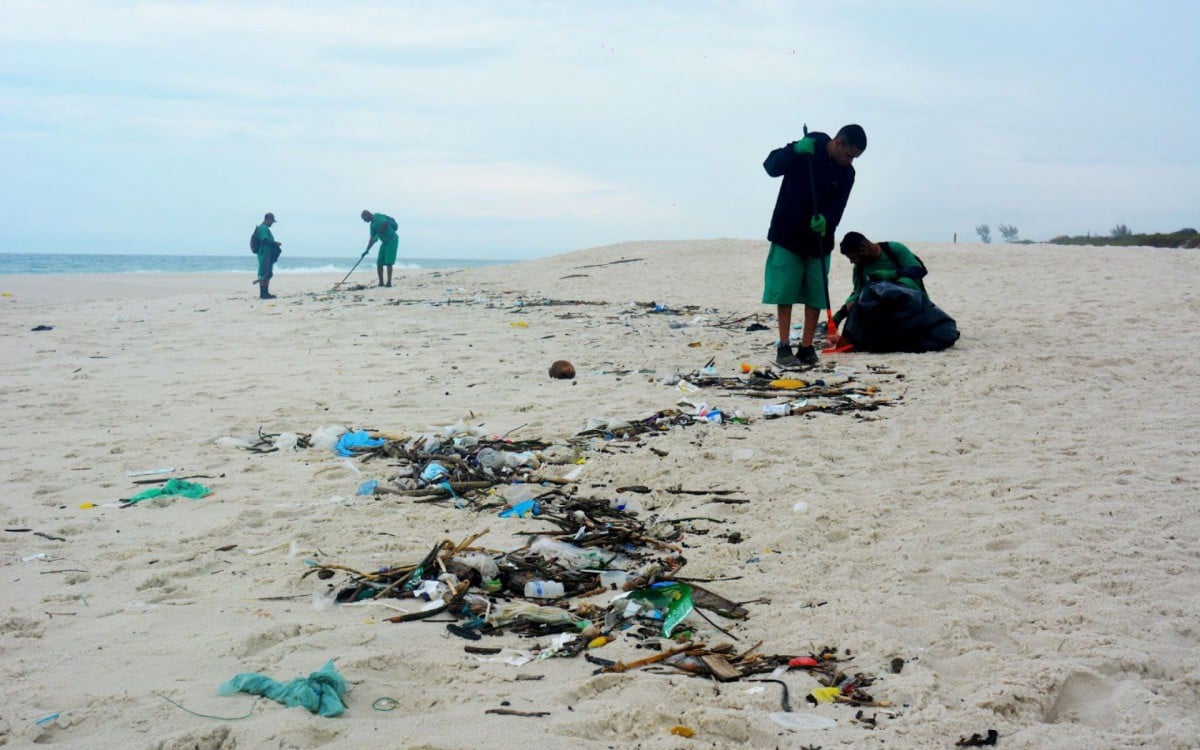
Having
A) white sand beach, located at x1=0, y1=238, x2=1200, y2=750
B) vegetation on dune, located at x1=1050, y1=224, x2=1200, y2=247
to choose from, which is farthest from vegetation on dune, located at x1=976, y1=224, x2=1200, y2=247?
white sand beach, located at x1=0, y1=238, x2=1200, y2=750

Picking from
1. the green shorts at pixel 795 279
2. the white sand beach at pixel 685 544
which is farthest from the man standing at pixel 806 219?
the white sand beach at pixel 685 544

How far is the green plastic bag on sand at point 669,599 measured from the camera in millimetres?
2447

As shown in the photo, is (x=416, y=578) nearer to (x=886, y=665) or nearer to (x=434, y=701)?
(x=434, y=701)

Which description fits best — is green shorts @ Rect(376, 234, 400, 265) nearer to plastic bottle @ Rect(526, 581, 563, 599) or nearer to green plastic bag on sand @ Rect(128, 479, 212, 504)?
green plastic bag on sand @ Rect(128, 479, 212, 504)

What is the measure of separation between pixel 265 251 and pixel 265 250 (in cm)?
3

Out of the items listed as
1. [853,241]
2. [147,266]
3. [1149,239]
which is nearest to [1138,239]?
[1149,239]

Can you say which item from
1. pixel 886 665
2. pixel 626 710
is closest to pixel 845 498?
pixel 886 665

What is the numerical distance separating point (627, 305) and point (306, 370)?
4.92 m

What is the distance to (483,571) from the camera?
276 centimetres

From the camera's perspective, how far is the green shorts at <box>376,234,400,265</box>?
16.3m

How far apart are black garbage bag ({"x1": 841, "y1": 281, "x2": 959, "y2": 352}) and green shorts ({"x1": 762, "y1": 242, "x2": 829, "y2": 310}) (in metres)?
0.37

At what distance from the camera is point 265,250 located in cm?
1544

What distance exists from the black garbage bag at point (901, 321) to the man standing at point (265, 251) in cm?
1163

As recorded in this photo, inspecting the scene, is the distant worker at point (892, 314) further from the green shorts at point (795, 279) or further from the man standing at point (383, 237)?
the man standing at point (383, 237)
